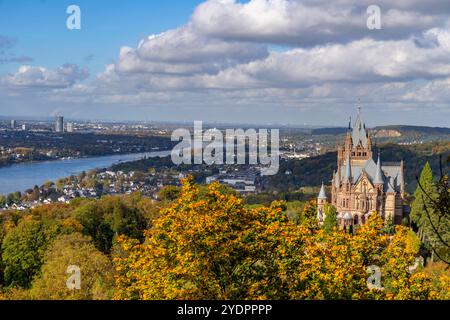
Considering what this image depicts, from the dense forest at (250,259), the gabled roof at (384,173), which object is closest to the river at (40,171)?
the gabled roof at (384,173)

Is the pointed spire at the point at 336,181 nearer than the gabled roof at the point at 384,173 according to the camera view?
No

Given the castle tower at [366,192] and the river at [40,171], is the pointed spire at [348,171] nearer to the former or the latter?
the castle tower at [366,192]

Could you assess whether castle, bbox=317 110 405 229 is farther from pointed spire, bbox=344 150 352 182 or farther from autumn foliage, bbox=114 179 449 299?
autumn foliage, bbox=114 179 449 299

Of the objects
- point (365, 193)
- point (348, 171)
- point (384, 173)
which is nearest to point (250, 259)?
point (365, 193)

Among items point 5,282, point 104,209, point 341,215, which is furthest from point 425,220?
point 5,282

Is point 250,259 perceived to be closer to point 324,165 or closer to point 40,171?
point 324,165

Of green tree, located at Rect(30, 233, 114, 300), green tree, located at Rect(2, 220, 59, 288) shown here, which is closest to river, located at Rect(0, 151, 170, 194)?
green tree, located at Rect(2, 220, 59, 288)
